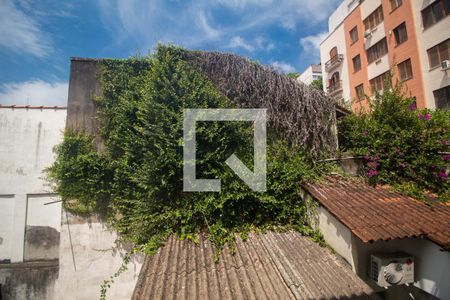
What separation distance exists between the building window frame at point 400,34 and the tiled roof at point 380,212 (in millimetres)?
14952

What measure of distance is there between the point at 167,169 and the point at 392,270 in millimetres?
5125

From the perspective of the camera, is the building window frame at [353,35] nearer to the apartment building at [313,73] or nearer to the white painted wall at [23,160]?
the apartment building at [313,73]

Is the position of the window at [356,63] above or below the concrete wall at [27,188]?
above

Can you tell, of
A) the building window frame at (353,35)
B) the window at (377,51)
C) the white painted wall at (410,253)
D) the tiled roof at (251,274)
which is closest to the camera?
the tiled roof at (251,274)

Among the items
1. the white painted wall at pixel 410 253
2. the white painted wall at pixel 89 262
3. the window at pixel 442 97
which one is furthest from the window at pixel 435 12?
the white painted wall at pixel 89 262

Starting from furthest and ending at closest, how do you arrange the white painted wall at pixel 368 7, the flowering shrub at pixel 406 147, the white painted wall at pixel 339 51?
the white painted wall at pixel 339 51, the white painted wall at pixel 368 7, the flowering shrub at pixel 406 147

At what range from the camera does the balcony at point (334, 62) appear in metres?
20.7

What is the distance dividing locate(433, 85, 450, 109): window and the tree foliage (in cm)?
1221

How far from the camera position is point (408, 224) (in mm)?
4098

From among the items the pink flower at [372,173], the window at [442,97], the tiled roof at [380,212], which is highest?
the window at [442,97]

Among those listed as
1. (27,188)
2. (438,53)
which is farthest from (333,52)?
(27,188)

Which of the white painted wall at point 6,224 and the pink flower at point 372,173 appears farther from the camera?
the white painted wall at point 6,224

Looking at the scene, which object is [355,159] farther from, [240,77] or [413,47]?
[413,47]

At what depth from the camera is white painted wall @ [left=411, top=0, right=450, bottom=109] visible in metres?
12.4
